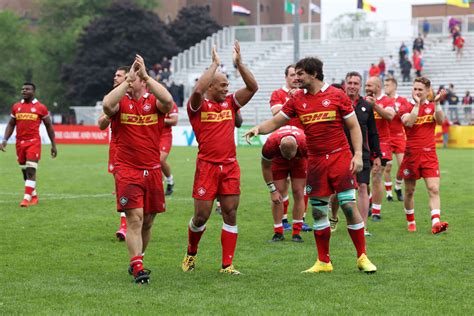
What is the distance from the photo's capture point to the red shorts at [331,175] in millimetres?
9281

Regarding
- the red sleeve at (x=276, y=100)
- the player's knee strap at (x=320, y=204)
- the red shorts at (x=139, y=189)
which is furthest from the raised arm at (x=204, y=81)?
the red sleeve at (x=276, y=100)

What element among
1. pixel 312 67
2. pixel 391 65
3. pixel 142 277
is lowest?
pixel 142 277

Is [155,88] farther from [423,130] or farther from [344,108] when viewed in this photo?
[423,130]

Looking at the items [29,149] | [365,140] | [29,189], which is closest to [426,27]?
[29,149]

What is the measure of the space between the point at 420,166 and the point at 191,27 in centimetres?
6530

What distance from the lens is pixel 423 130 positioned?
12.5 metres

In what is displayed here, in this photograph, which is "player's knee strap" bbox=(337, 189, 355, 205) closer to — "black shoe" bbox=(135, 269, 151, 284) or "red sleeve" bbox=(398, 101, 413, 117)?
"black shoe" bbox=(135, 269, 151, 284)

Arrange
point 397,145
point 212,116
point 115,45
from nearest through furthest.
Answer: point 212,116 < point 397,145 < point 115,45

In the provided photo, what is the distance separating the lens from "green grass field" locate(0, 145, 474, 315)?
7.55 metres

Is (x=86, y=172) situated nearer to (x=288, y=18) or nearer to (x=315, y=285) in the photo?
(x=315, y=285)

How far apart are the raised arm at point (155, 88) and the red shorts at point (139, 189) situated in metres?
0.68

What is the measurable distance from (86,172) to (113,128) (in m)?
16.2

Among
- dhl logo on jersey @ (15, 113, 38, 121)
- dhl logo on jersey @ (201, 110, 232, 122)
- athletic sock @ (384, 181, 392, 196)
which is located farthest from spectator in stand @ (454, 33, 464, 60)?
dhl logo on jersey @ (201, 110, 232, 122)

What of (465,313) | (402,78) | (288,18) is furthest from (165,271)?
Answer: (288,18)
